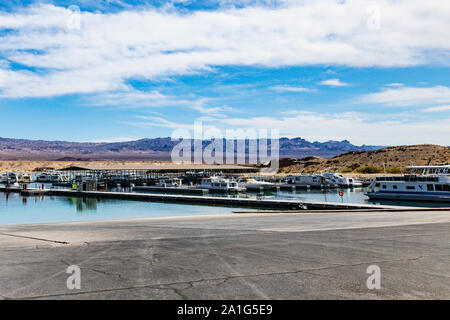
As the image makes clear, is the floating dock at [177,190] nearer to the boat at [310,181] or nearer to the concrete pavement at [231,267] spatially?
the boat at [310,181]

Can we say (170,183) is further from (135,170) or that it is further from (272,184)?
(272,184)

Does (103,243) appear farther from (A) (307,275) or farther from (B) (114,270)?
(A) (307,275)

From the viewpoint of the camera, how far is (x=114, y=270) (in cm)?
1039

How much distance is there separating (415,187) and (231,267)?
5672cm

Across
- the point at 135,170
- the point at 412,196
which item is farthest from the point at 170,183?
the point at 412,196

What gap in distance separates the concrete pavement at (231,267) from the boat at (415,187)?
46303mm

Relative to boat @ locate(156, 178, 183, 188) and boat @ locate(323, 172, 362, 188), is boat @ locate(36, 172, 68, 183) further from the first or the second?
boat @ locate(323, 172, 362, 188)

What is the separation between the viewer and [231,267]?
1068cm

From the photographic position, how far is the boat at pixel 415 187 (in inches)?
2254

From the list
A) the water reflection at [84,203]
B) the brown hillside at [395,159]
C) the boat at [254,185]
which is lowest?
the water reflection at [84,203]

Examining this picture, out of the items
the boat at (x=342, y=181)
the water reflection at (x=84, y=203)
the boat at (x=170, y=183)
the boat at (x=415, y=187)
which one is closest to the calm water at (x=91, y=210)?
the water reflection at (x=84, y=203)

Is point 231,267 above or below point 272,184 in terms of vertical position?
above

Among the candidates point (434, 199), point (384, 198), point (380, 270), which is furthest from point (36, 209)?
point (380, 270)

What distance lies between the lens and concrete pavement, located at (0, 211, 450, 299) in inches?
331
